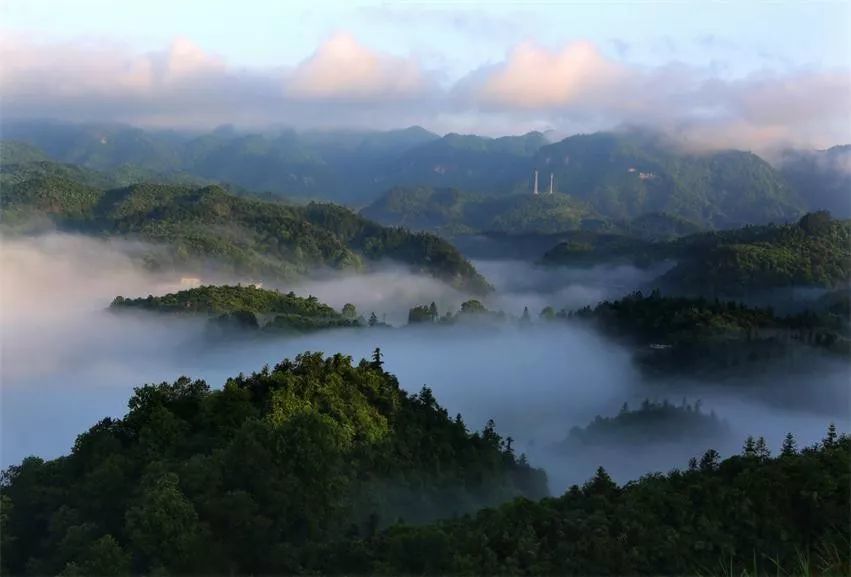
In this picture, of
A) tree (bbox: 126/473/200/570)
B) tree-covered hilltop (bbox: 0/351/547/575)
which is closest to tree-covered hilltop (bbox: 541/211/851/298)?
tree-covered hilltop (bbox: 0/351/547/575)

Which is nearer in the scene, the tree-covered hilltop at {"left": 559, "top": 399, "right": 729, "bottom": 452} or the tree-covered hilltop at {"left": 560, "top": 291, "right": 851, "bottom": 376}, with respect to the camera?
the tree-covered hilltop at {"left": 559, "top": 399, "right": 729, "bottom": 452}

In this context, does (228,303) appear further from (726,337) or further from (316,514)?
(316,514)

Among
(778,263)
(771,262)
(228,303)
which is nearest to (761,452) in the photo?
(228,303)

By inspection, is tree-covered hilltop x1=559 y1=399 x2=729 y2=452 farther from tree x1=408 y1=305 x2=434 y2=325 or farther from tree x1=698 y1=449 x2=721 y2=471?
tree x1=408 y1=305 x2=434 y2=325

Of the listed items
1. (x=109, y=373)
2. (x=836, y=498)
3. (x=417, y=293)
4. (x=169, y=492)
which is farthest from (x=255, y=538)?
(x=417, y=293)

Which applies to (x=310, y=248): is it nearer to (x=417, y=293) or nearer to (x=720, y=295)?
(x=417, y=293)

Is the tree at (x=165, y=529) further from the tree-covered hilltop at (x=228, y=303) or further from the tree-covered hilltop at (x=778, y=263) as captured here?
the tree-covered hilltop at (x=778, y=263)
